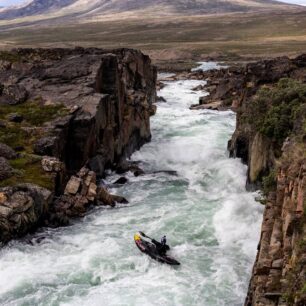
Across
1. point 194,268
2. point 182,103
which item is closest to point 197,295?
point 194,268

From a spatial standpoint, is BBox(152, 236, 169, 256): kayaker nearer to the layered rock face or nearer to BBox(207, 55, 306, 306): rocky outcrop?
BBox(207, 55, 306, 306): rocky outcrop

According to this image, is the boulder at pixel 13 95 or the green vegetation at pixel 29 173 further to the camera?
the boulder at pixel 13 95

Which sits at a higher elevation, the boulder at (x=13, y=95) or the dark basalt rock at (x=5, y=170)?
the boulder at (x=13, y=95)

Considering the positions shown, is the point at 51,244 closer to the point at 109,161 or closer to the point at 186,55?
the point at 109,161

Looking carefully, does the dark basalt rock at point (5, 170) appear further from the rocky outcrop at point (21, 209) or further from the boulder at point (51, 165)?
the boulder at point (51, 165)

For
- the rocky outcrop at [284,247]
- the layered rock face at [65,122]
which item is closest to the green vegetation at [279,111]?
the rocky outcrop at [284,247]

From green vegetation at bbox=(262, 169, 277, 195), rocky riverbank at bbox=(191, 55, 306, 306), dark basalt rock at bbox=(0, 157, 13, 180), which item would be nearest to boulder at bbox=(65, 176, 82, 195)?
dark basalt rock at bbox=(0, 157, 13, 180)

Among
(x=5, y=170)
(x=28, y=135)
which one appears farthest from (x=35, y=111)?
(x=5, y=170)
